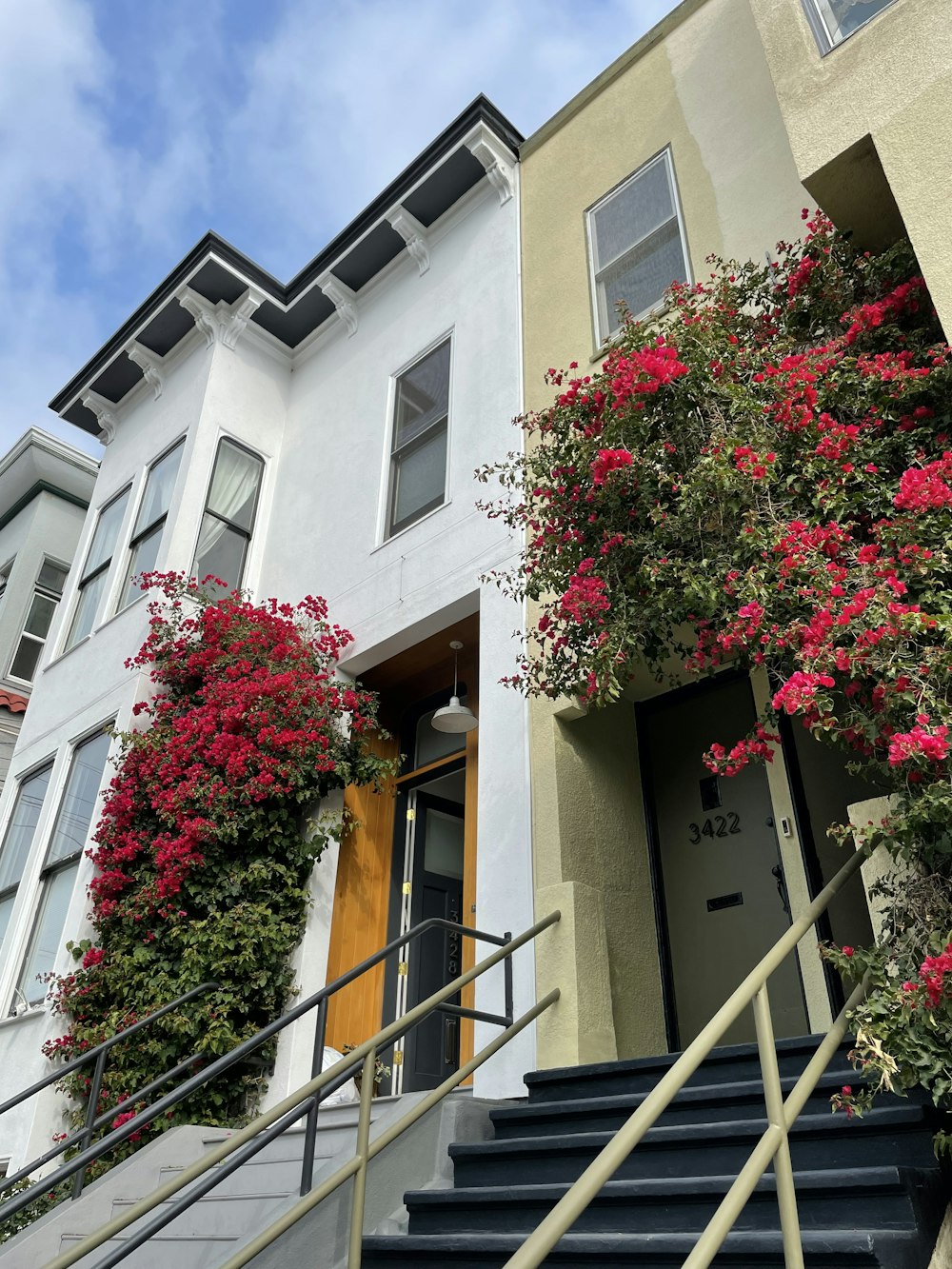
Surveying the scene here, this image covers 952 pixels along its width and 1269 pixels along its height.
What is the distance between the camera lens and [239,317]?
395 inches

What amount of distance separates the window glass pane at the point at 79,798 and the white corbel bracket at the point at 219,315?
4550 mm

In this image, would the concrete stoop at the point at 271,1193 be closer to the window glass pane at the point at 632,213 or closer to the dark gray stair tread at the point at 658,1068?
the dark gray stair tread at the point at 658,1068

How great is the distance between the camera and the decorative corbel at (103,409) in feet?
37.4

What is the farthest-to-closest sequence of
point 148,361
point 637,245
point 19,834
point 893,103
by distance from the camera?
1. point 148,361
2. point 19,834
3. point 637,245
4. point 893,103

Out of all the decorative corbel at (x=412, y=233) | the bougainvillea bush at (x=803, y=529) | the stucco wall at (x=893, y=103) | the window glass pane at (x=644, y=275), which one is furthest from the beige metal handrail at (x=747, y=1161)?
the decorative corbel at (x=412, y=233)

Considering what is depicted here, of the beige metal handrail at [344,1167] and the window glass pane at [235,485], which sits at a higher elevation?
the window glass pane at [235,485]

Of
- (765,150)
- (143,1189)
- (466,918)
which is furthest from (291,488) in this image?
(143,1189)

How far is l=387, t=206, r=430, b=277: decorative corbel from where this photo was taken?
913 centimetres

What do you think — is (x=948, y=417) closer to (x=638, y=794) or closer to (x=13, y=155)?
(x=638, y=794)

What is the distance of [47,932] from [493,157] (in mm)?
8029

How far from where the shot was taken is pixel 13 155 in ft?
42.4

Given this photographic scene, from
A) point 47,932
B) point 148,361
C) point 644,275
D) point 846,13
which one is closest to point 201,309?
point 148,361

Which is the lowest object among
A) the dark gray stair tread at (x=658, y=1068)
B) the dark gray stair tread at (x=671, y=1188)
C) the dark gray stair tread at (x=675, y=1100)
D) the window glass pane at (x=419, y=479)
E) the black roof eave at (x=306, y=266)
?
the dark gray stair tread at (x=671, y=1188)

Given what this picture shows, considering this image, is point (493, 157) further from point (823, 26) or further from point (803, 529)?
point (803, 529)
